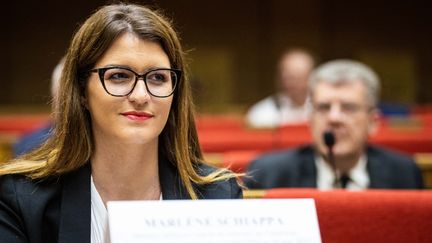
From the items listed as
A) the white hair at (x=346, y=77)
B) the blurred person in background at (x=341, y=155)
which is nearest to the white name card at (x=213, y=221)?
the blurred person in background at (x=341, y=155)

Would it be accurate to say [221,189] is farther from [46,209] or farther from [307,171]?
[307,171]

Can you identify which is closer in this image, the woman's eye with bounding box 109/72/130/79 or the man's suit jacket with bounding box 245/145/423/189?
the woman's eye with bounding box 109/72/130/79

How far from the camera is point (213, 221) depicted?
1.47m

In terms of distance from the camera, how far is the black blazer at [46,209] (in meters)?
1.70

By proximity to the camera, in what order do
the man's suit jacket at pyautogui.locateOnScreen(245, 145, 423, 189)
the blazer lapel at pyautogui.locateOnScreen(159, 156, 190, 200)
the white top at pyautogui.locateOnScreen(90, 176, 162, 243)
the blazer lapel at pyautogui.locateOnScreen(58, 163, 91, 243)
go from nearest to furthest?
the blazer lapel at pyautogui.locateOnScreen(58, 163, 91, 243) < the white top at pyautogui.locateOnScreen(90, 176, 162, 243) < the blazer lapel at pyautogui.locateOnScreen(159, 156, 190, 200) < the man's suit jacket at pyautogui.locateOnScreen(245, 145, 423, 189)

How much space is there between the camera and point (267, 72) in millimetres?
10477

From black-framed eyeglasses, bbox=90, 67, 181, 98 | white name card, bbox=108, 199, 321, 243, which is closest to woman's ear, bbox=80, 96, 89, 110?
black-framed eyeglasses, bbox=90, 67, 181, 98

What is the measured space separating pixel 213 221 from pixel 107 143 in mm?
534

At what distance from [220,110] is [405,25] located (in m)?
3.26

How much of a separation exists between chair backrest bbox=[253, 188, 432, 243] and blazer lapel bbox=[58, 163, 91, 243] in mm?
671

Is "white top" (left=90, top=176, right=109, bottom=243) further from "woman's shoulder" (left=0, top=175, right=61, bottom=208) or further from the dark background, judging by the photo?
the dark background

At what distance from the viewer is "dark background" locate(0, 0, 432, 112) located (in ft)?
33.7

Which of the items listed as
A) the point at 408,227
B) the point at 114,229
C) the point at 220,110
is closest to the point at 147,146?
the point at 114,229

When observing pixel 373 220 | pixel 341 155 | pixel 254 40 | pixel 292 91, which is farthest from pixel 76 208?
pixel 254 40
